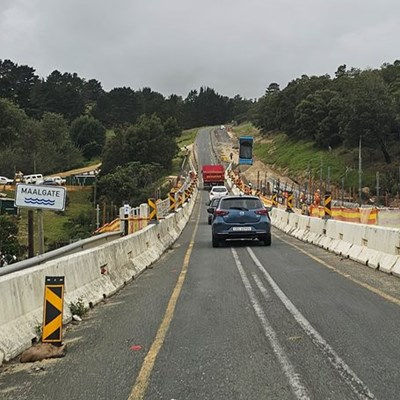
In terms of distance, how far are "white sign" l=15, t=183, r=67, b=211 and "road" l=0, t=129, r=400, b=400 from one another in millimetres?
1766

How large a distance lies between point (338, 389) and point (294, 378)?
1.60 ft

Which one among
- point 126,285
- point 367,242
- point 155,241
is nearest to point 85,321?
point 126,285

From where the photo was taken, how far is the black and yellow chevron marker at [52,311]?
7320mm

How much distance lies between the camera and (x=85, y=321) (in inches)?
355

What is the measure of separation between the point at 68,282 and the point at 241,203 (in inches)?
469

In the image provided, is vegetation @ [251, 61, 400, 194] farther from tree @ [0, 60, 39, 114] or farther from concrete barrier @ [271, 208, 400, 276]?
tree @ [0, 60, 39, 114]

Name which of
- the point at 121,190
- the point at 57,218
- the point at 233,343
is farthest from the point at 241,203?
the point at 121,190

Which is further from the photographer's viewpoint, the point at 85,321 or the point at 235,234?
the point at 235,234

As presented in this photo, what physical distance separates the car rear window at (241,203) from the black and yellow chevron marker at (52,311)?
44.0 ft

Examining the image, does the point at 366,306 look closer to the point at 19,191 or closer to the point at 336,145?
the point at 19,191

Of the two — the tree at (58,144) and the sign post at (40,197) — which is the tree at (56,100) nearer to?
the tree at (58,144)

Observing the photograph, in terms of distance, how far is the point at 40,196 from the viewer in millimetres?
8469

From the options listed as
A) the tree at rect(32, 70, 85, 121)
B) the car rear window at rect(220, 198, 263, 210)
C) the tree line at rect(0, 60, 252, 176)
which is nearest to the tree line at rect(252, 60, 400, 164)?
the tree line at rect(0, 60, 252, 176)

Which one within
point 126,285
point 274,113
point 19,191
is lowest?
point 126,285
